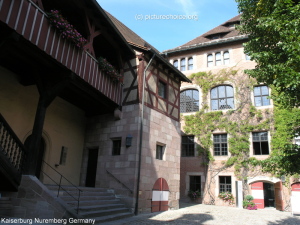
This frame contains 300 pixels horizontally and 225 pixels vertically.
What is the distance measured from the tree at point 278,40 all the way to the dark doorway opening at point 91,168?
24.1 feet

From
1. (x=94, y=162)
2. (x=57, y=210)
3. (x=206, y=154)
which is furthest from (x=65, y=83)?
(x=206, y=154)

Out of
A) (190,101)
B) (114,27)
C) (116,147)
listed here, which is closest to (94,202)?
(116,147)

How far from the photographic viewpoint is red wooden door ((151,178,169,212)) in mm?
9992

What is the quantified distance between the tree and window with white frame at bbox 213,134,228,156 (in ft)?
28.0

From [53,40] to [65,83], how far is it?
1.33 m

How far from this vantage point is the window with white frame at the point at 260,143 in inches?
588

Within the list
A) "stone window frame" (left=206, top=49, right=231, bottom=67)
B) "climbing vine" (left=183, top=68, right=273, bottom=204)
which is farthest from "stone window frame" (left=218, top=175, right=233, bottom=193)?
"stone window frame" (left=206, top=49, right=231, bottom=67)

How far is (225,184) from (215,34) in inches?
450

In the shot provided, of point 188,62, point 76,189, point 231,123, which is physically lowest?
point 76,189

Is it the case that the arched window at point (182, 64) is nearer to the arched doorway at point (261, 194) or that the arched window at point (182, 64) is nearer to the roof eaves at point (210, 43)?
the roof eaves at point (210, 43)

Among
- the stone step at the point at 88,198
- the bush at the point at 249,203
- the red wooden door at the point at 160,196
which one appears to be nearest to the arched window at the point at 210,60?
the bush at the point at 249,203

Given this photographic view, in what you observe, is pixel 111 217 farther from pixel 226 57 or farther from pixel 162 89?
pixel 226 57

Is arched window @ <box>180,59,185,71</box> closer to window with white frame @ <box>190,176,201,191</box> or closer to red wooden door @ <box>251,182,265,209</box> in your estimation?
window with white frame @ <box>190,176,201,191</box>

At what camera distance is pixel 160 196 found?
1038 centimetres
